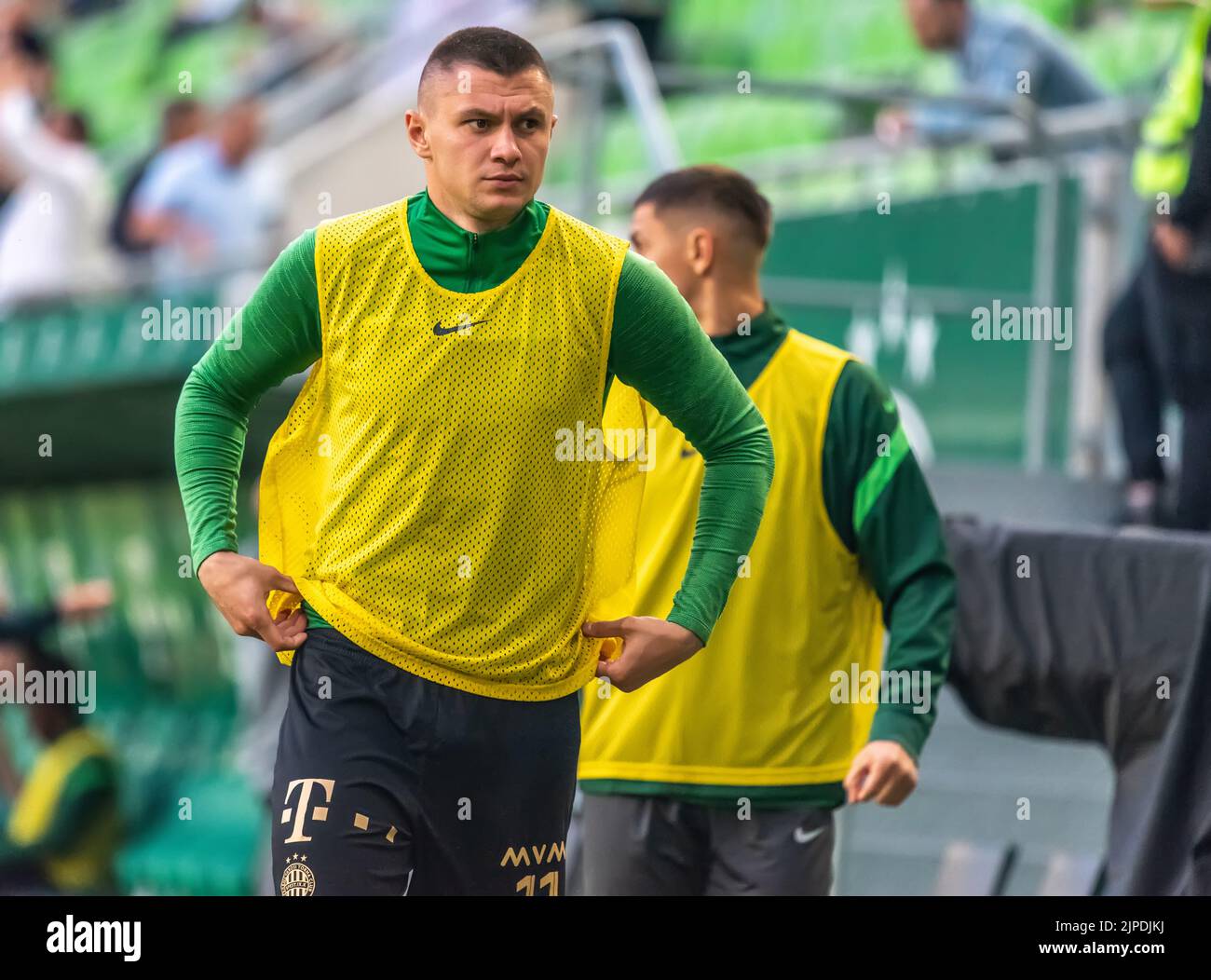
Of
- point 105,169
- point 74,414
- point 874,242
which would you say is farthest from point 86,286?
point 874,242

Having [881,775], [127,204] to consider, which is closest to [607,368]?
[881,775]

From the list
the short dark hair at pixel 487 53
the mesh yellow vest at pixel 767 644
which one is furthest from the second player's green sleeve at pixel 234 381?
the mesh yellow vest at pixel 767 644

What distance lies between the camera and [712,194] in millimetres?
4305

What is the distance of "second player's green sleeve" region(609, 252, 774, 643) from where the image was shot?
10.6 ft

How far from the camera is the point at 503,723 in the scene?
10.5 feet

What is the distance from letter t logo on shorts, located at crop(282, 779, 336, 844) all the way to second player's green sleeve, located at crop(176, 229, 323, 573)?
0.39 meters

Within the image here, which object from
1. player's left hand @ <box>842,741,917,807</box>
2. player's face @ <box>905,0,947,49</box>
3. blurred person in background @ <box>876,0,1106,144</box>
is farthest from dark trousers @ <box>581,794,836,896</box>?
player's face @ <box>905,0,947,49</box>

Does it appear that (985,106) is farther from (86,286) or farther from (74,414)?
(74,414)

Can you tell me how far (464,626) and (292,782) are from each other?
37 cm

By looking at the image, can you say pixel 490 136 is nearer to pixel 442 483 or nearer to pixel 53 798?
pixel 442 483

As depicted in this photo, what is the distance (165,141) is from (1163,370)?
8978 mm

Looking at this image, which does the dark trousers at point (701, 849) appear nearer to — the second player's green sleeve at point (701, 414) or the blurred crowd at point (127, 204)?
the second player's green sleeve at point (701, 414)

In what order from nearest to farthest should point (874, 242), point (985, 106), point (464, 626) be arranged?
point (464, 626), point (985, 106), point (874, 242)

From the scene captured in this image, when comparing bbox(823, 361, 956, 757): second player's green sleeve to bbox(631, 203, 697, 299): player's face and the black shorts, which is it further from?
the black shorts
